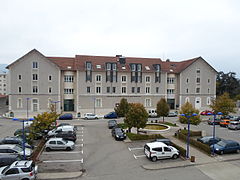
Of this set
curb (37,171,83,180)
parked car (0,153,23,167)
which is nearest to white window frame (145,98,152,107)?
curb (37,171,83,180)

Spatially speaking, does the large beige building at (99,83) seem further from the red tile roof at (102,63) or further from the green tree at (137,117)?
the green tree at (137,117)

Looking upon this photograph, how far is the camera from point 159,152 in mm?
16984

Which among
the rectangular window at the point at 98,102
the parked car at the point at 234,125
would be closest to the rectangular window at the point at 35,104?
the rectangular window at the point at 98,102

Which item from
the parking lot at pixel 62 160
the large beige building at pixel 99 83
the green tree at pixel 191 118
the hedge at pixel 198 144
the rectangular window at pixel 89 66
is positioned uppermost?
the rectangular window at pixel 89 66

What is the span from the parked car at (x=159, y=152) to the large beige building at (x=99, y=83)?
29045 millimetres

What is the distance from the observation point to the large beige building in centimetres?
4291

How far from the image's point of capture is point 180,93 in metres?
50.1

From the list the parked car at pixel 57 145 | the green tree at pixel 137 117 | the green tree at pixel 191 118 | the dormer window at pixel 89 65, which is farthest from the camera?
the dormer window at pixel 89 65

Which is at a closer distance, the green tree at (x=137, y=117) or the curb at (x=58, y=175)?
the curb at (x=58, y=175)

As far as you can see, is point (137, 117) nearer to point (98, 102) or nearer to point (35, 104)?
point (98, 102)

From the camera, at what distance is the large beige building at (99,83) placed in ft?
141

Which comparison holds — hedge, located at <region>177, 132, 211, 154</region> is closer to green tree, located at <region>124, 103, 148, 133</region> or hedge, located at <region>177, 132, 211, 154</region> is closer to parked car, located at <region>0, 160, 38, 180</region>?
green tree, located at <region>124, 103, 148, 133</region>

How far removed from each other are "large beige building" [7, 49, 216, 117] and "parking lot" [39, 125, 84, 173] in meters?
24.2

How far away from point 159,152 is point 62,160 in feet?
31.3
